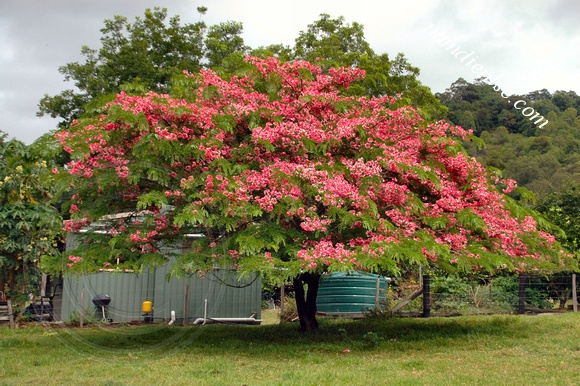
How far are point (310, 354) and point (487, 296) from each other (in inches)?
284

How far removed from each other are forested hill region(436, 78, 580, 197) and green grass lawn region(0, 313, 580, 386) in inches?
882

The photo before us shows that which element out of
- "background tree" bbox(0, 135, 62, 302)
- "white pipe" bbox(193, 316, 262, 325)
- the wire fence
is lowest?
"white pipe" bbox(193, 316, 262, 325)

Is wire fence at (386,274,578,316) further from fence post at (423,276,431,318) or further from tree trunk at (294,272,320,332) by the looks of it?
tree trunk at (294,272,320,332)

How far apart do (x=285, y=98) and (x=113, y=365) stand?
509 centimetres

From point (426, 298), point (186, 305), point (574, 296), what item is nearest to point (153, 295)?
point (186, 305)

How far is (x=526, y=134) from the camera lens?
128ft

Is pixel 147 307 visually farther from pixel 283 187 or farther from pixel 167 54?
pixel 167 54

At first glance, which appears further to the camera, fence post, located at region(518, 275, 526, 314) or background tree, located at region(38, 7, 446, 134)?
background tree, located at region(38, 7, 446, 134)

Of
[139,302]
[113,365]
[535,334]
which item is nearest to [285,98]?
[113,365]

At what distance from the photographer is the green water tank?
1491cm

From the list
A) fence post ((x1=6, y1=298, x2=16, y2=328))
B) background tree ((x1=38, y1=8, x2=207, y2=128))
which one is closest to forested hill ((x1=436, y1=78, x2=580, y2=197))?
background tree ((x1=38, y1=8, x2=207, y2=128))

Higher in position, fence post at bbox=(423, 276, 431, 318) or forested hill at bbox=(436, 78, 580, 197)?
forested hill at bbox=(436, 78, 580, 197)

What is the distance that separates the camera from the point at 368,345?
10094mm

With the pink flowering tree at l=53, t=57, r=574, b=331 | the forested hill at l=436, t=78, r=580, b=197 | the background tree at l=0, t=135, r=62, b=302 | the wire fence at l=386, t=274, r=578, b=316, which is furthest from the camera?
the forested hill at l=436, t=78, r=580, b=197
